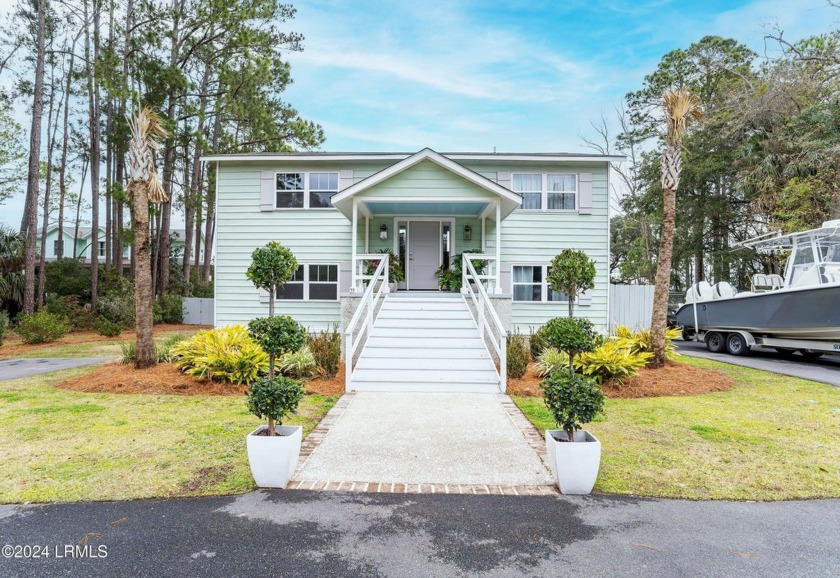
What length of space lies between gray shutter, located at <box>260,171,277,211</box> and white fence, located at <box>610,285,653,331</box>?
38.5ft

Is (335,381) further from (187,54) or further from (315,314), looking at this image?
(187,54)

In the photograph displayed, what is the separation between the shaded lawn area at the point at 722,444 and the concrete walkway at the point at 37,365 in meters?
9.86

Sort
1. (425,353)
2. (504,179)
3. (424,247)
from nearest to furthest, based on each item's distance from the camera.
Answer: (425,353) < (504,179) < (424,247)

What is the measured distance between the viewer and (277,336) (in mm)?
4461

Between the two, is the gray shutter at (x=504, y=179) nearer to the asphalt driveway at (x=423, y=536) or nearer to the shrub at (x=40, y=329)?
the asphalt driveway at (x=423, y=536)

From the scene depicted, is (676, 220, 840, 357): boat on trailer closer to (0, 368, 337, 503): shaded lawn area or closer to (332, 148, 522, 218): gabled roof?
(332, 148, 522, 218): gabled roof

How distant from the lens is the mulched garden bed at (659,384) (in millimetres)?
7566

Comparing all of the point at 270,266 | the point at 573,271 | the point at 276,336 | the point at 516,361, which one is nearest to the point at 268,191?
the point at 270,266

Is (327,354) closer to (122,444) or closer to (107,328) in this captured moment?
(122,444)

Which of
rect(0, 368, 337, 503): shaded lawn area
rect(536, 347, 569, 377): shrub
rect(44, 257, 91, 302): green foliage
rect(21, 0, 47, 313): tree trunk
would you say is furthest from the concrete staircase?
rect(44, 257, 91, 302): green foliage

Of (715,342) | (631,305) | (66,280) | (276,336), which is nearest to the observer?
(276,336)

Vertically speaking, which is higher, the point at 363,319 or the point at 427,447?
the point at 363,319

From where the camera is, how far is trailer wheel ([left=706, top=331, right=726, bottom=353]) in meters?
13.8

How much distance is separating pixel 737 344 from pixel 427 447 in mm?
12260
